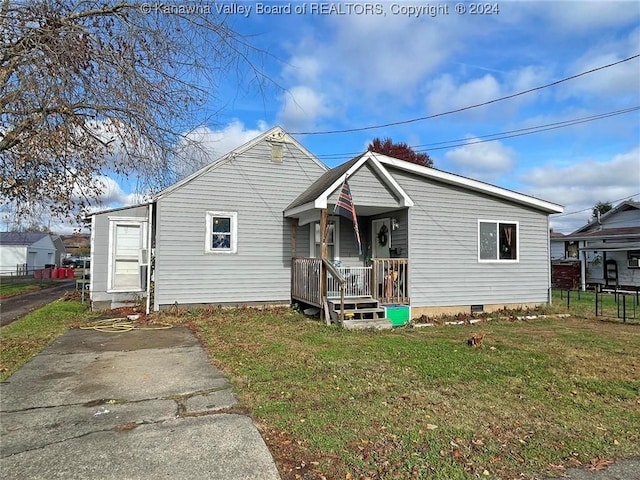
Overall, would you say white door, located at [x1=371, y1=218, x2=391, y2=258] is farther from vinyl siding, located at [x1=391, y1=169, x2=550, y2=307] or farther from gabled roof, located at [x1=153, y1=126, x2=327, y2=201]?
gabled roof, located at [x1=153, y1=126, x2=327, y2=201]

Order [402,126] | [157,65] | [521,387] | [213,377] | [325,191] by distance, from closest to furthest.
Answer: [157,65] < [521,387] < [213,377] < [325,191] < [402,126]

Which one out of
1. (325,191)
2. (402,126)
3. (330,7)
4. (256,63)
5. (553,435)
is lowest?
(553,435)

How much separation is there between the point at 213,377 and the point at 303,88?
3.97 meters

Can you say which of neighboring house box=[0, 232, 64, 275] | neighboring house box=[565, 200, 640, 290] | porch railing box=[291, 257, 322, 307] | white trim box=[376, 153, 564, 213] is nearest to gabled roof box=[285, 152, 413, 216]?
white trim box=[376, 153, 564, 213]

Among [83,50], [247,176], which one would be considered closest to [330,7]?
[83,50]

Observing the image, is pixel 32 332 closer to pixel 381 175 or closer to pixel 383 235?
pixel 381 175

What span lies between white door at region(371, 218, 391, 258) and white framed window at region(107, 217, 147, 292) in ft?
22.1

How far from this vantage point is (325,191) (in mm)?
9781

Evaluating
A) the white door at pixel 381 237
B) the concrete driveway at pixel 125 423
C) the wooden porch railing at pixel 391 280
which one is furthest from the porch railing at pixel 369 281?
the concrete driveway at pixel 125 423

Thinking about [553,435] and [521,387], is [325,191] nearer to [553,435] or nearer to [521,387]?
[521,387]

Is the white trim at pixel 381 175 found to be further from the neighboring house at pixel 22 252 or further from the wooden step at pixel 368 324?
the neighboring house at pixel 22 252

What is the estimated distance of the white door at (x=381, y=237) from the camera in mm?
11734

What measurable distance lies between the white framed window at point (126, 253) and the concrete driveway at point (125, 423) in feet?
17.8

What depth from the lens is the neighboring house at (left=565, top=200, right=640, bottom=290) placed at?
21188 mm
